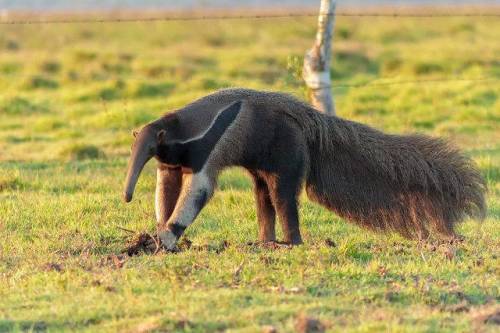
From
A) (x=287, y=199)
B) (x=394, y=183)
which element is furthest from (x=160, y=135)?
(x=394, y=183)

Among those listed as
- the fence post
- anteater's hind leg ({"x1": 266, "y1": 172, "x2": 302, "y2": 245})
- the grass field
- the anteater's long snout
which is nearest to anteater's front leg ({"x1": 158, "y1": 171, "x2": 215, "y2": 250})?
the grass field

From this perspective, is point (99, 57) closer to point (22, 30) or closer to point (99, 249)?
point (99, 249)

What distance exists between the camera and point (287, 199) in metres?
8.23

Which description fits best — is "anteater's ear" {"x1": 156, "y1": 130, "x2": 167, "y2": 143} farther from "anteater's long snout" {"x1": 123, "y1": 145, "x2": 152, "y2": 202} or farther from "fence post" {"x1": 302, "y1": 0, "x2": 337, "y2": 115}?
"fence post" {"x1": 302, "y1": 0, "x2": 337, "y2": 115}

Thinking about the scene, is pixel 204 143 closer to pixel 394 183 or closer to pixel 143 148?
pixel 143 148

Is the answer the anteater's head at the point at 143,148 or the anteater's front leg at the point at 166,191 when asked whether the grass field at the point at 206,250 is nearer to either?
the anteater's front leg at the point at 166,191

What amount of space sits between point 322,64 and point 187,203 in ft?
20.1

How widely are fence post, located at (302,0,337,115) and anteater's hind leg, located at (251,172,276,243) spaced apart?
194 inches

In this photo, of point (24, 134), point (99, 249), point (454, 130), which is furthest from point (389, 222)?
point (24, 134)

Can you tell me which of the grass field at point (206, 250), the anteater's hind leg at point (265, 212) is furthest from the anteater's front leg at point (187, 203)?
the anteater's hind leg at point (265, 212)

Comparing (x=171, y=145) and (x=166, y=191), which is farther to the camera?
(x=166, y=191)

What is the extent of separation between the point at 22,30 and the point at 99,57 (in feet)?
89.7

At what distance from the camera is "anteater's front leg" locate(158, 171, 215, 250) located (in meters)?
7.87

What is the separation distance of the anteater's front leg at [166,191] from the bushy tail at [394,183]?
3.39ft
